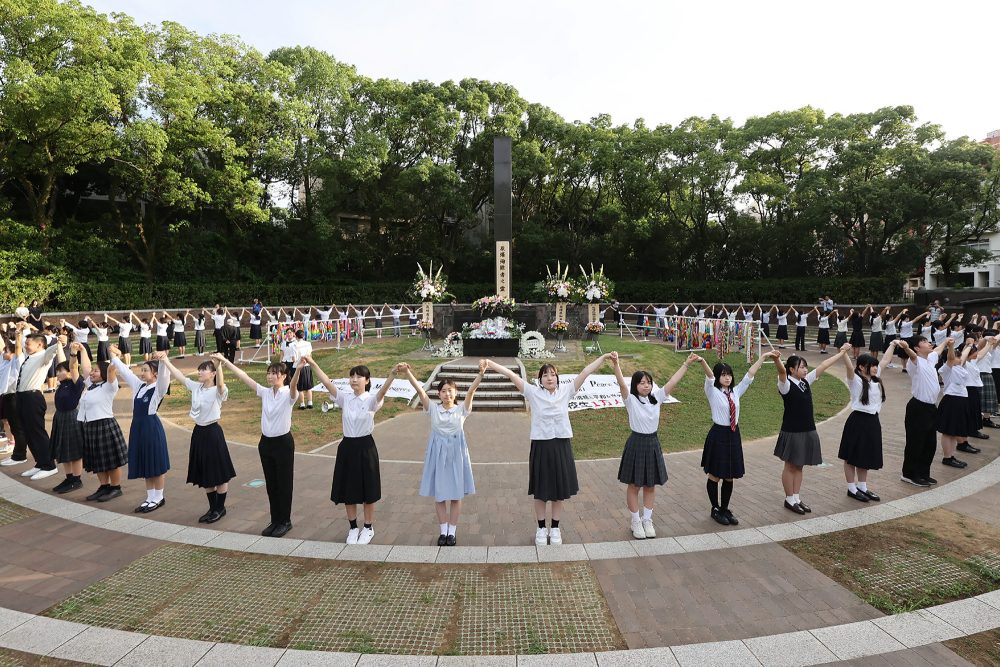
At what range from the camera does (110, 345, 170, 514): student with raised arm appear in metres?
5.89

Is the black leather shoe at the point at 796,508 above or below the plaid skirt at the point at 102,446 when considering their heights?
below

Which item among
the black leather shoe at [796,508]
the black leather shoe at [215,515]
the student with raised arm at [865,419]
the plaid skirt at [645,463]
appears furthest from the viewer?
the student with raised arm at [865,419]

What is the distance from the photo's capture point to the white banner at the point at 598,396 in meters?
11.0

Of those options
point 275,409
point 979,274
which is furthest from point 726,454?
point 979,274

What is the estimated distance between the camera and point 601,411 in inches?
427

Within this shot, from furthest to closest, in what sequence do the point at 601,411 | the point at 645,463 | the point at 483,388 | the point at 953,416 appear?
the point at 483,388 → the point at 601,411 → the point at 953,416 → the point at 645,463

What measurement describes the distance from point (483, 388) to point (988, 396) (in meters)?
9.74

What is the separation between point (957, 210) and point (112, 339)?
1569 inches

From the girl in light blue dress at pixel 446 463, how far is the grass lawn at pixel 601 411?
3.47 meters

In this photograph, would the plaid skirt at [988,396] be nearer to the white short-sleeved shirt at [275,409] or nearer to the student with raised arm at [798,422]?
the student with raised arm at [798,422]

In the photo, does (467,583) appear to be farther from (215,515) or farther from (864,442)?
(864,442)

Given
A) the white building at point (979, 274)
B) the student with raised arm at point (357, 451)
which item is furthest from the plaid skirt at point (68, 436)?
the white building at point (979, 274)

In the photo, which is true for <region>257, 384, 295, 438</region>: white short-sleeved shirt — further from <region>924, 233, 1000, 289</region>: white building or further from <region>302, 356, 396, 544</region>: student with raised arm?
<region>924, 233, 1000, 289</region>: white building

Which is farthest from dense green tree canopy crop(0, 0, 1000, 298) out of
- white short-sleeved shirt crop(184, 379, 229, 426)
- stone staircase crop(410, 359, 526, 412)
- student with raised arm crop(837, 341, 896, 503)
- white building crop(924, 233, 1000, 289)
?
student with raised arm crop(837, 341, 896, 503)
